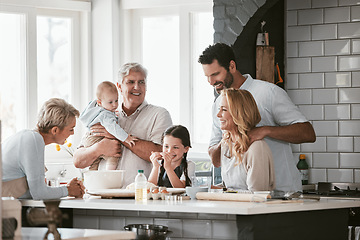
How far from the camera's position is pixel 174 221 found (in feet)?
10.9

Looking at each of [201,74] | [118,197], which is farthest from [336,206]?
[201,74]

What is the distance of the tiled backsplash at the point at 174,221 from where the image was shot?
3205 millimetres

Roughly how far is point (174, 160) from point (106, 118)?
614 mm

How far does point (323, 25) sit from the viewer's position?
200 inches

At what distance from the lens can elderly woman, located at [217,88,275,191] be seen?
12.0 ft

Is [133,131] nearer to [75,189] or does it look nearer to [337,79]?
[75,189]

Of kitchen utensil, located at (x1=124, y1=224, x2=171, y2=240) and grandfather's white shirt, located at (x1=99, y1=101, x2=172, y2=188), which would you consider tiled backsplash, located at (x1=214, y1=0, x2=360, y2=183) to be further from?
kitchen utensil, located at (x1=124, y1=224, x2=171, y2=240)

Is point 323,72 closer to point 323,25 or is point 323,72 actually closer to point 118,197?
point 323,25

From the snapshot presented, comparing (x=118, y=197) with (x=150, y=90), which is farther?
(x=150, y=90)

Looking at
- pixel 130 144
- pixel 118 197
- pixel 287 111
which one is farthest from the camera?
pixel 130 144

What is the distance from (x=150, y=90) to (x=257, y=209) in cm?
318

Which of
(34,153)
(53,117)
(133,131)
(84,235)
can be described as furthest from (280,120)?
(84,235)

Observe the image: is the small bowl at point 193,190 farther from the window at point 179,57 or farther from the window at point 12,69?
the window at point 12,69

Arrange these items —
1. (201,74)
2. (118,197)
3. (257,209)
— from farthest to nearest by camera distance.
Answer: (201,74) → (118,197) → (257,209)
